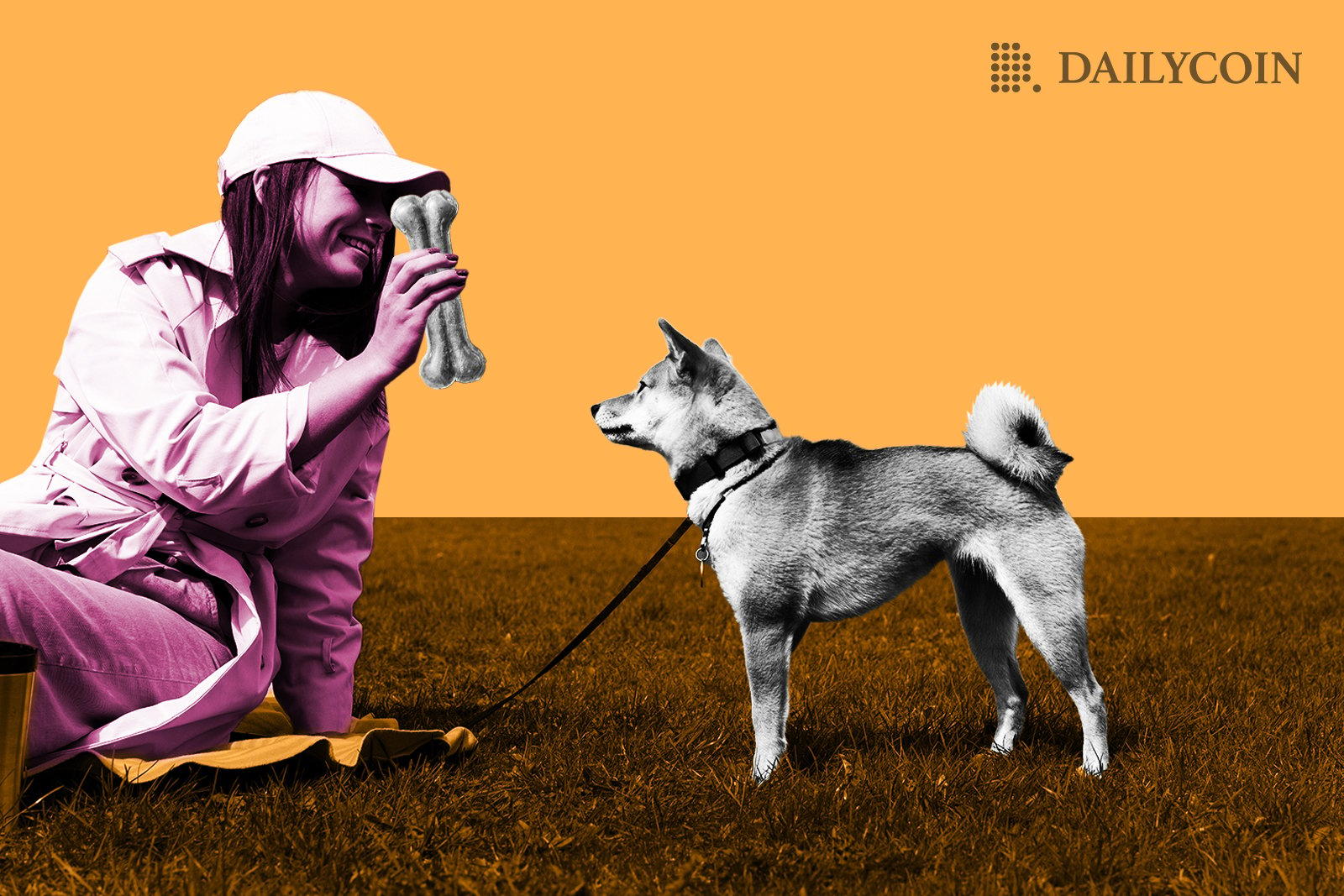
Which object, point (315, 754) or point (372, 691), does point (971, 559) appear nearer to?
point (315, 754)

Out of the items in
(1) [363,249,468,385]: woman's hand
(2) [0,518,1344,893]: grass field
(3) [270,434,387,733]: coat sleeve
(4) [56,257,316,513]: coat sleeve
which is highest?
(1) [363,249,468,385]: woman's hand

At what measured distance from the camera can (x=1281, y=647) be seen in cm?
670

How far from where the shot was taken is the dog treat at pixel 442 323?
3.63 metres

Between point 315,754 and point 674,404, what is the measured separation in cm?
168

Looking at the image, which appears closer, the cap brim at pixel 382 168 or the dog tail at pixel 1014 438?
the cap brim at pixel 382 168

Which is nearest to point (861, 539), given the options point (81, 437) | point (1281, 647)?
point (81, 437)

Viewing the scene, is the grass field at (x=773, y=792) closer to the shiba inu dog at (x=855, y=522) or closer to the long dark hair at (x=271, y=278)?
the shiba inu dog at (x=855, y=522)

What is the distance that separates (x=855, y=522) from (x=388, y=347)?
162 centimetres

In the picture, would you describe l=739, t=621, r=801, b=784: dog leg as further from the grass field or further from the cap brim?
the cap brim

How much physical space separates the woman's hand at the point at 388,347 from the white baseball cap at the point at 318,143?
0.34 m

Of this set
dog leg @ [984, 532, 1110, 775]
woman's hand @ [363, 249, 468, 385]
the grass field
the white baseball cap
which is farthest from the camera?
dog leg @ [984, 532, 1110, 775]

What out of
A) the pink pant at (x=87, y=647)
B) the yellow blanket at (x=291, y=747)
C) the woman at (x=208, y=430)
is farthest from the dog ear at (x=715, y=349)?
the pink pant at (x=87, y=647)

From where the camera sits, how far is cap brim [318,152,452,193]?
3578 millimetres

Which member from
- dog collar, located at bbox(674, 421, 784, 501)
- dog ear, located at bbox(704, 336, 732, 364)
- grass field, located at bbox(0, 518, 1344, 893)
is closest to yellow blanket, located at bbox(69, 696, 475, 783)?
grass field, located at bbox(0, 518, 1344, 893)
